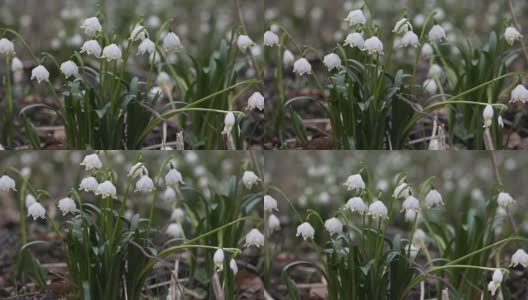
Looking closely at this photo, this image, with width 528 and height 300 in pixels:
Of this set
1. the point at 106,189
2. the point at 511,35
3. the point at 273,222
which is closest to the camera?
the point at 106,189

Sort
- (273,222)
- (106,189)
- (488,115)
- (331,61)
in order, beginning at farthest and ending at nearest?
(273,222)
(331,61)
(488,115)
(106,189)

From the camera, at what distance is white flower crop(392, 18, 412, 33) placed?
8.81 ft

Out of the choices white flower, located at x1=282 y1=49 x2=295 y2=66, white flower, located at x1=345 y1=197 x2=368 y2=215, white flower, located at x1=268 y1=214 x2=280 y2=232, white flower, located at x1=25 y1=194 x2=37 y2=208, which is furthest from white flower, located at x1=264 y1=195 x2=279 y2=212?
white flower, located at x1=25 y1=194 x2=37 y2=208

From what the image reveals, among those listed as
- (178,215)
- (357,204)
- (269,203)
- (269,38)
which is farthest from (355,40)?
(178,215)

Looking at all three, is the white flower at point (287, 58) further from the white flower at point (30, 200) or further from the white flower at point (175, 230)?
the white flower at point (30, 200)

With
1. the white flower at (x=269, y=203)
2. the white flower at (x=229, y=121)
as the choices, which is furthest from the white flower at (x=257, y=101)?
the white flower at (x=269, y=203)

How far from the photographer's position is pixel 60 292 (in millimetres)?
2795

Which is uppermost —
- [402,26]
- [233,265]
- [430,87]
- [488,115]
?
[402,26]

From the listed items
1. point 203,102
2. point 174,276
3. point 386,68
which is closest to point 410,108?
point 386,68

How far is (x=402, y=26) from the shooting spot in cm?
271

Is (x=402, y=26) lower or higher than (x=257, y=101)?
higher

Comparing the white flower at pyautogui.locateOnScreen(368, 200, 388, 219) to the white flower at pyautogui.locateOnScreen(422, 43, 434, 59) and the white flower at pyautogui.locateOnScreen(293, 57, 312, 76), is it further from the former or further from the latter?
the white flower at pyautogui.locateOnScreen(422, 43, 434, 59)

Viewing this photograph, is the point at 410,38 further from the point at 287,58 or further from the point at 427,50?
the point at 287,58

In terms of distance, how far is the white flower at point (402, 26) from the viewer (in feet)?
8.81
